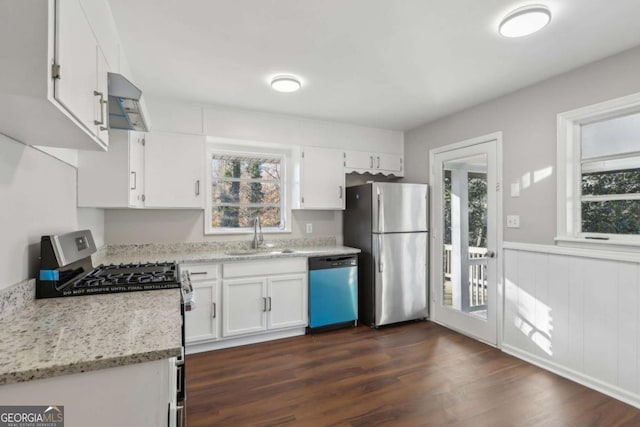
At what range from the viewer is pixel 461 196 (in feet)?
11.2

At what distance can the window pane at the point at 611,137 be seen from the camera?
2213 millimetres

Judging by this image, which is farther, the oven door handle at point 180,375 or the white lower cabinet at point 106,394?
the oven door handle at point 180,375

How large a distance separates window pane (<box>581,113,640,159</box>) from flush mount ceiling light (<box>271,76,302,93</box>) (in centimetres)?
236

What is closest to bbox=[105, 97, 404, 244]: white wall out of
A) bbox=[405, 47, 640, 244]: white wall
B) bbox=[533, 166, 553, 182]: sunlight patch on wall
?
bbox=[405, 47, 640, 244]: white wall

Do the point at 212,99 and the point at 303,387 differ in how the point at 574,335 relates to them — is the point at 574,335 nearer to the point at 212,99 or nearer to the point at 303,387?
the point at 303,387

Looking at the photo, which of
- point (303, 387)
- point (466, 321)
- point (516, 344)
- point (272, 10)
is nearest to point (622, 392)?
point (516, 344)

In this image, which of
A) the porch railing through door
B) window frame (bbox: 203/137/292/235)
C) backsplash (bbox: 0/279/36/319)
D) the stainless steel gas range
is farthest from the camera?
window frame (bbox: 203/137/292/235)

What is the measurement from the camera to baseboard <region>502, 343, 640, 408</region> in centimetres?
210

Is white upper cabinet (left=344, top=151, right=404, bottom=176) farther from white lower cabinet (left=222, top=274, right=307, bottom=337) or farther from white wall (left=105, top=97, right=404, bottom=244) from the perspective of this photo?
white lower cabinet (left=222, top=274, right=307, bottom=337)

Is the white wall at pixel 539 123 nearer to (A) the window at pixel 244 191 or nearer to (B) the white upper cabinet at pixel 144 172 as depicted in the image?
(A) the window at pixel 244 191

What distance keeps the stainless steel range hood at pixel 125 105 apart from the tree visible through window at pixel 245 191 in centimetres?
147

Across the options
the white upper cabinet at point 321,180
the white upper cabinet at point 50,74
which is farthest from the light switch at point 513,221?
the white upper cabinet at point 50,74

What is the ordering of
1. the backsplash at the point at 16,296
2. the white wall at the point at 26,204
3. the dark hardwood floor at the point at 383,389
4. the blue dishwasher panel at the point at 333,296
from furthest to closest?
1. the blue dishwasher panel at the point at 333,296
2. the dark hardwood floor at the point at 383,389
3. the white wall at the point at 26,204
4. the backsplash at the point at 16,296

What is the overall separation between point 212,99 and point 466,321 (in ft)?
11.4
